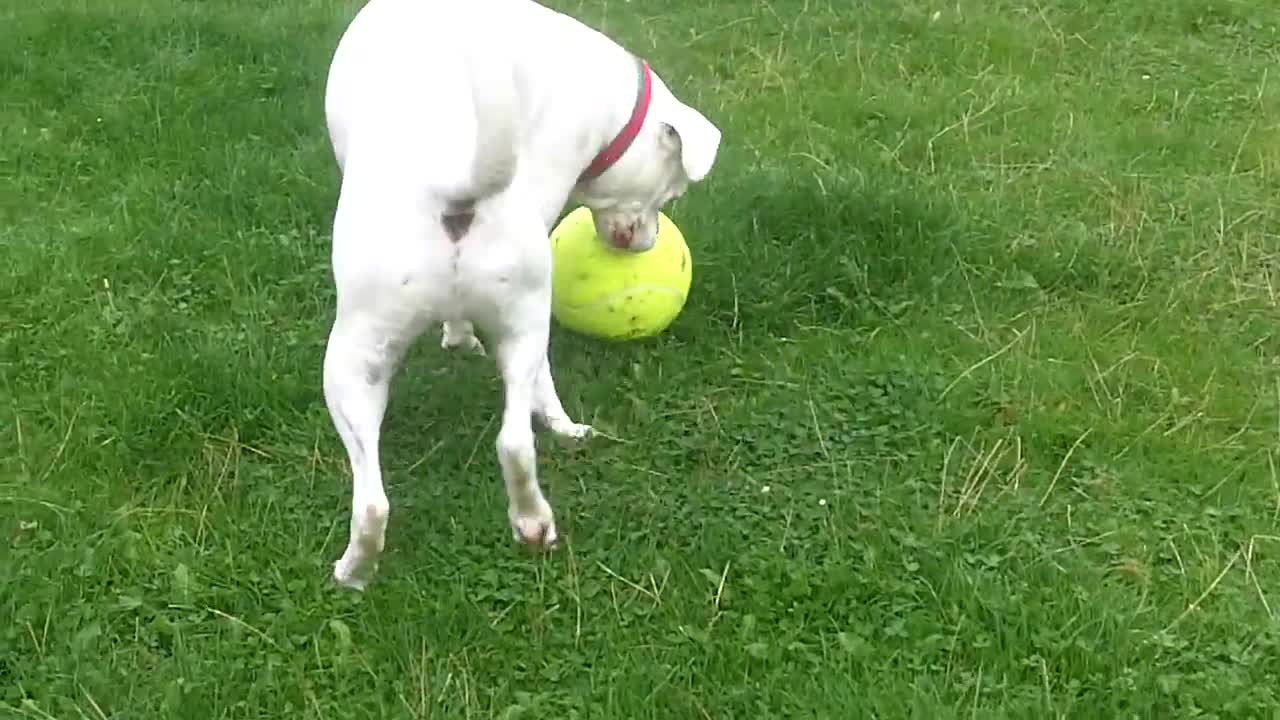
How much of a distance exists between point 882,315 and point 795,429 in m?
0.68

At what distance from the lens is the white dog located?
2949 millimetres

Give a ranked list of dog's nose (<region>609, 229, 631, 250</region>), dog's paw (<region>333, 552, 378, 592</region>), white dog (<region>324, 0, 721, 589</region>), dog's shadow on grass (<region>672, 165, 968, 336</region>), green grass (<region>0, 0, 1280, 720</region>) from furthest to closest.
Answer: dog's shadow on grass (<region>672, 165, 968, 336</region>), dog's nose (<region>609, 229, 631, 250</region>), dog's paw (<region>333, 552, 378, 592</region>), green grass (<region>0, 0, 1280, 720</region>), white dog (<region>324, 0, 721, 589</region>)

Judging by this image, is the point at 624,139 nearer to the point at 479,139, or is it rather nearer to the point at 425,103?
the point at 425,103

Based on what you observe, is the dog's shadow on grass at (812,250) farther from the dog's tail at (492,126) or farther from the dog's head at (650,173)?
the dog's tail at (492,126)

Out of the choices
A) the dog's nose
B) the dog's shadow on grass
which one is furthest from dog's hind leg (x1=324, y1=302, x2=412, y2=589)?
the dog's shadow on grass

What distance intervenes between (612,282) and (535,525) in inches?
34.4

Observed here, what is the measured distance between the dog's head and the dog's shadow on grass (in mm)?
558

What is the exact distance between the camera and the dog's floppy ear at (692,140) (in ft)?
12.4

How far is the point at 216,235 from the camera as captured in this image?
4.80 meters

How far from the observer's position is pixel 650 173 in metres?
3.79

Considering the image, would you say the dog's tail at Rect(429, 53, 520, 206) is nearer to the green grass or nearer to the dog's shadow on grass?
the green grass

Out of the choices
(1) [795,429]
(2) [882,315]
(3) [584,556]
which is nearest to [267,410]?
(3) [584,556]

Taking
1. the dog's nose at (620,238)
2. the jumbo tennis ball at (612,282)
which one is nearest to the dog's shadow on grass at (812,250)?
the jumbo tennis ball at (612,282)

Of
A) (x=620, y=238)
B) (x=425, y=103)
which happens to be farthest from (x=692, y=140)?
(x=425, y=103)
